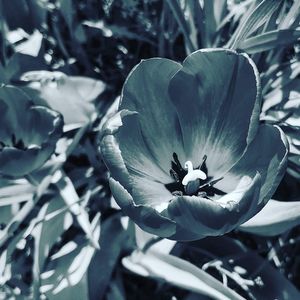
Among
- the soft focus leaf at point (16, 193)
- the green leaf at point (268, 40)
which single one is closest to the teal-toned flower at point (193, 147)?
the green leaf at point (268, 40)

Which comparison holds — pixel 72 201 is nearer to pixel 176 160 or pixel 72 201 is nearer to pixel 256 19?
pixel 176 160

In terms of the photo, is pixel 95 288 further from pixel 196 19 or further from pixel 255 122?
pixel 196 19

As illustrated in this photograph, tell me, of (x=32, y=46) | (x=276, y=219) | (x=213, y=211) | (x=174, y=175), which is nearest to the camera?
(x=213, y=211)

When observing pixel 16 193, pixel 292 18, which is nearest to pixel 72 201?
pixel 16 193

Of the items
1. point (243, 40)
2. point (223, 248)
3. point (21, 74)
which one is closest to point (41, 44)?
point (21, 74)

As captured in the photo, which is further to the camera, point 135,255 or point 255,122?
point 135,255

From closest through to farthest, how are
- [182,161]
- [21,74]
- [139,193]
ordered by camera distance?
[139,193] → [182,161] → [21,74]
